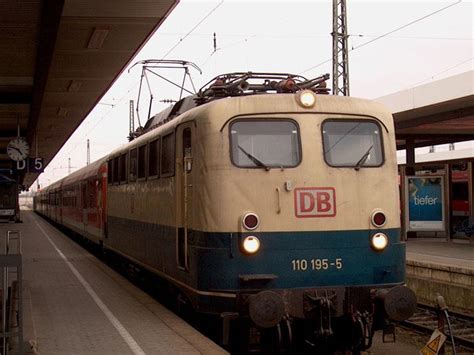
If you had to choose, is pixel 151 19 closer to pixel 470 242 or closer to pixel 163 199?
pixel 163 199

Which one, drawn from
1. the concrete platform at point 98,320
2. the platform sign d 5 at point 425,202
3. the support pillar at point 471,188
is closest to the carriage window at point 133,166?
the concrete platform at point 98,320

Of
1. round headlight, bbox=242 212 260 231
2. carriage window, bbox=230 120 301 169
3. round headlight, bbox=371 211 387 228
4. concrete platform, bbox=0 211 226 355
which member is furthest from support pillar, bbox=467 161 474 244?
round headlight, bbox=242 212 260 231

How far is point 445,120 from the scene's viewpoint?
74.6 ft

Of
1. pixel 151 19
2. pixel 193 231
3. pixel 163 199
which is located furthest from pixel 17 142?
pixel 193 231

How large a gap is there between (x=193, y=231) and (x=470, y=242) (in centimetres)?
1406

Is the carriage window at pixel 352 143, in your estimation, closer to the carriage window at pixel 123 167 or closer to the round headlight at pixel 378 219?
the round headlight at pixel 378 219

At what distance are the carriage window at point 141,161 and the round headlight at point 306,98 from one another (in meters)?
3.39

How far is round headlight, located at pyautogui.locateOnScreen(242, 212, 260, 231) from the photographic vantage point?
692 cm

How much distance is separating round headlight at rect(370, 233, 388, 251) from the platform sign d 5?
12767mm

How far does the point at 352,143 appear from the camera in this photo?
7.53m

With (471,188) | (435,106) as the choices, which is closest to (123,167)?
(471,188)

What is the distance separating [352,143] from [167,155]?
239 centimetres

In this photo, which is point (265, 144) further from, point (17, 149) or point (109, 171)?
point (17, 149)

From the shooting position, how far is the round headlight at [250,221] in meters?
6.92
